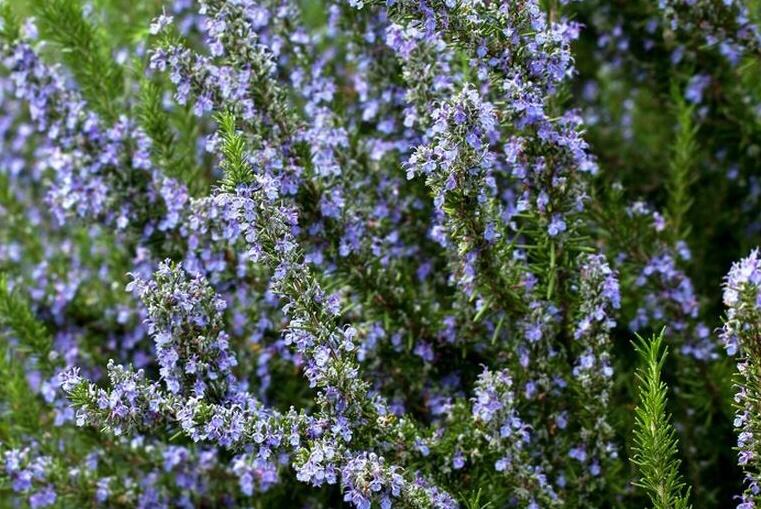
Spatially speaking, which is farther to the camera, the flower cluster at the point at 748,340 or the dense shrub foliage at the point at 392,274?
the dense shrub foliage at the point at 392,274

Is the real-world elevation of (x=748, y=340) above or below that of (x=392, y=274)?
below

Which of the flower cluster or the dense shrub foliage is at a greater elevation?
the dense shrub foliage

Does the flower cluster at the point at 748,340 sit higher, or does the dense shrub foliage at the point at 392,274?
the dense shrub foliage at the point at 392,274

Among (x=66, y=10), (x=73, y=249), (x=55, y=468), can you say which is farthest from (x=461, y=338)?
(x=73, y=249)

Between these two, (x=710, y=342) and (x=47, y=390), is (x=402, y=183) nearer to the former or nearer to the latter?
(x=710, y=342)

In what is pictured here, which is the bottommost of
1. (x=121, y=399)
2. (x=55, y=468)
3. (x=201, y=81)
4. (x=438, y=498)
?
(x=438, y=498)

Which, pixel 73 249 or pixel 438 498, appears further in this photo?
pixel 73 249

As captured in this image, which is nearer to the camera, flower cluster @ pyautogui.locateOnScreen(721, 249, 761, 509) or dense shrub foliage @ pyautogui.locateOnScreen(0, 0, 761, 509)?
flower cluster @ pyautogui.locateOnScreen(721, 249, 761, 509)

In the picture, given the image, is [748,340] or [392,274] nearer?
[748,340]
